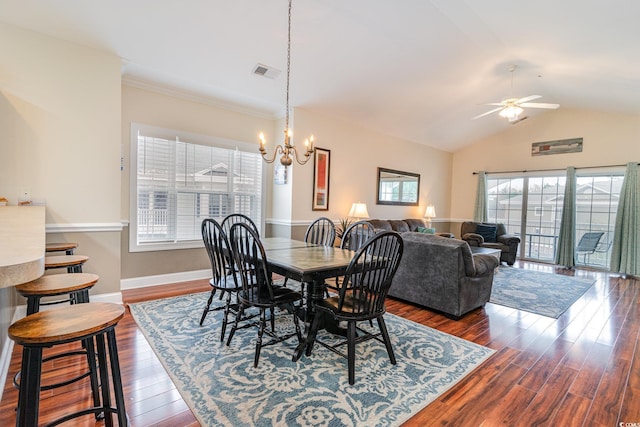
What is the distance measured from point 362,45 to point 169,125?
9.12 feet

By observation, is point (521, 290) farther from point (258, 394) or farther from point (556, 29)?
point (258, 394)

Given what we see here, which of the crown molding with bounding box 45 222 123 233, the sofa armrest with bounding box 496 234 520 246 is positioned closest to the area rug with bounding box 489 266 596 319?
the sofa armrest with bounding box 496 234 520 246

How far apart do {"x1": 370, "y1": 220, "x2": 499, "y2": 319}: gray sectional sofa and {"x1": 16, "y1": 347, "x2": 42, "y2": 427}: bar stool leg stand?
3152mm

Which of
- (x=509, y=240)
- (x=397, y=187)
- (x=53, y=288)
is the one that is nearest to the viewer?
(x=53, y=288)

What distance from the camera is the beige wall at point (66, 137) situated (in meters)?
2.82

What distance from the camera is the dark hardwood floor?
5.75 ft

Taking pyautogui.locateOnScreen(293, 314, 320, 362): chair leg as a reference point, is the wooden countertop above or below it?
above

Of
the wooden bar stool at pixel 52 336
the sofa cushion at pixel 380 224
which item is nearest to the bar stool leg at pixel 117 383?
the wooden bar stool at pixel 52 336

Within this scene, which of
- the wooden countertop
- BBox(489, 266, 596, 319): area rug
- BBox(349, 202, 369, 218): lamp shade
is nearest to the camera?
the wooden countertop

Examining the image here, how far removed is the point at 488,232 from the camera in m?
6.68

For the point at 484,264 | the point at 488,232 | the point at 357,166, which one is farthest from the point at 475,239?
the point at 484,264

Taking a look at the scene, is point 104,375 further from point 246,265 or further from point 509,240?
point 509,240

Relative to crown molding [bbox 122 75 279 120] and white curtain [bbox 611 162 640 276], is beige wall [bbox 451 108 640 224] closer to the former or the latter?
white curtain [bbox 611 162 640 276]

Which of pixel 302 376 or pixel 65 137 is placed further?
pixel 65 137
